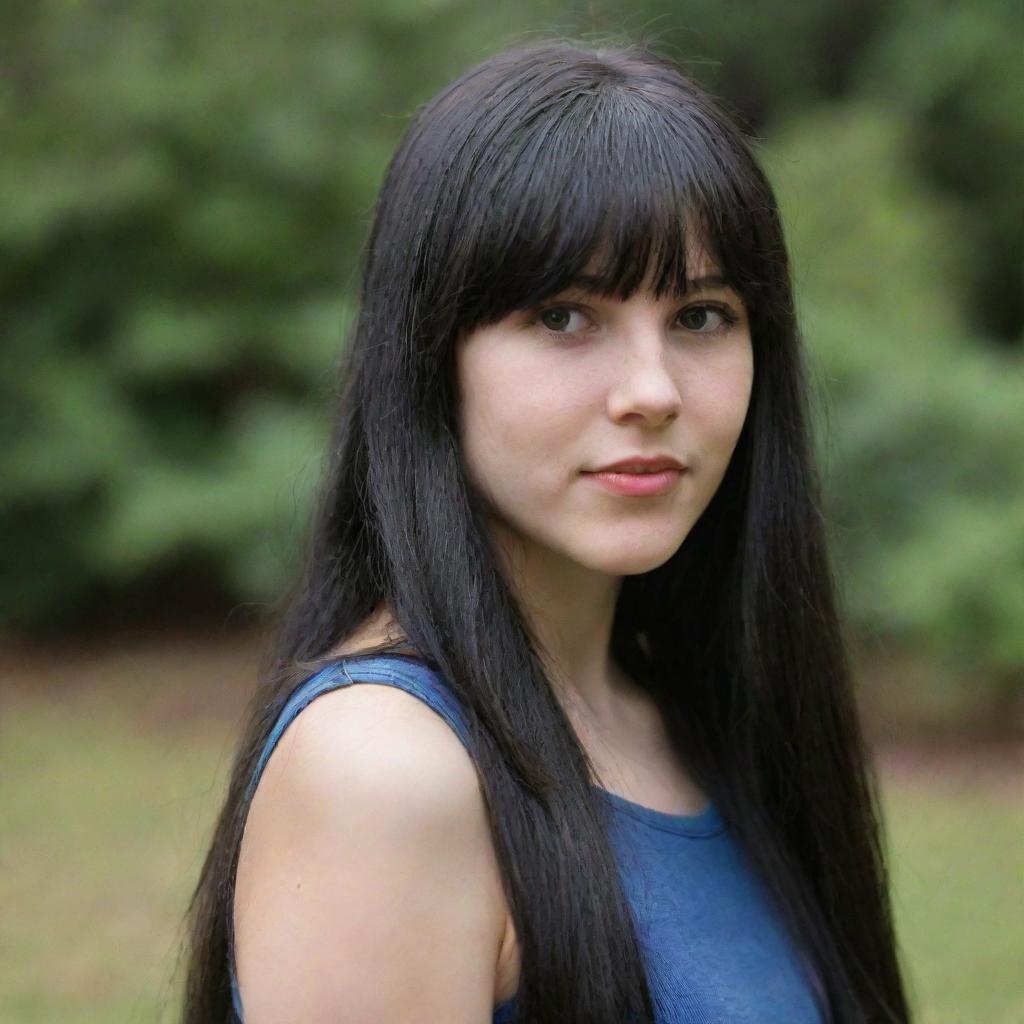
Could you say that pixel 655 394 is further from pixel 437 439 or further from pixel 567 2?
pixel 567 2

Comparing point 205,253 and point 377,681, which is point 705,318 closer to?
point 377,681

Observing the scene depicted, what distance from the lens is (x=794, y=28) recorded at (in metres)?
11.5

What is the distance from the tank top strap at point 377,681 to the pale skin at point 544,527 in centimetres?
2

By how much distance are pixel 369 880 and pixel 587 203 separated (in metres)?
0.73

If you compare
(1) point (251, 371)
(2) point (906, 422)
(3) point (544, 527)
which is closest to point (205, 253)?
(1) point (251, 371)

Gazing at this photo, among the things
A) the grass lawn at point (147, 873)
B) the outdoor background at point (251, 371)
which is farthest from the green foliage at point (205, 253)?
the grass lawn at point (147, 873)

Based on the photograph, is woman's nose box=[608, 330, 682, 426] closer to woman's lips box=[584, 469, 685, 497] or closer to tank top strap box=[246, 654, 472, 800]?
woman's lips box=[584, 469, 685, 497]

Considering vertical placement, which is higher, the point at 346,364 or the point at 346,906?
the point at 346,364

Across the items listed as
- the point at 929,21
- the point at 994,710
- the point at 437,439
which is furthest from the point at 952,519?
the point at 929,21

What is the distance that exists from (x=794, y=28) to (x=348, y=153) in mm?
4660

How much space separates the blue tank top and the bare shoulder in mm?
69

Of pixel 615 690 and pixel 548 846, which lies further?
pixel 615 690

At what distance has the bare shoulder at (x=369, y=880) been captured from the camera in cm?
138

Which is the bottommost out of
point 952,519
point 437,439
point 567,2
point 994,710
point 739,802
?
point 994,710
